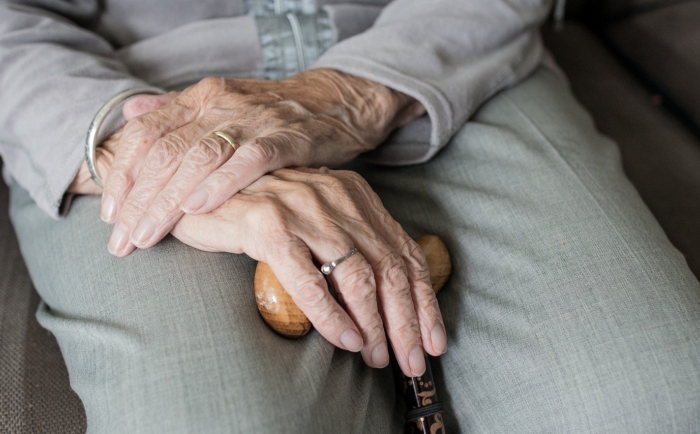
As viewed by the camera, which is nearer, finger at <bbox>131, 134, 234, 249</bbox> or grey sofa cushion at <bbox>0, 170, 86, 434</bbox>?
finger at <bbox>131, 134, 234, 249</bbox>

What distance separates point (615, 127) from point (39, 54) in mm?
1151

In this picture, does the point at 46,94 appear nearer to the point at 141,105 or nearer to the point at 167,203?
the point at 141,105

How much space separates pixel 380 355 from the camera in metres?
0.61

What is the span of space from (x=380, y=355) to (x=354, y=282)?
102 millimetres

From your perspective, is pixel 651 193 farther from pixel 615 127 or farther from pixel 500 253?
pixel 500 253

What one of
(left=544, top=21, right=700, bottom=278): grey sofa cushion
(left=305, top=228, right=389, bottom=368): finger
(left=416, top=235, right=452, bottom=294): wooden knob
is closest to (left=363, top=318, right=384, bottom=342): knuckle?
(left=305, top=228, right=389, bottom=368): finger

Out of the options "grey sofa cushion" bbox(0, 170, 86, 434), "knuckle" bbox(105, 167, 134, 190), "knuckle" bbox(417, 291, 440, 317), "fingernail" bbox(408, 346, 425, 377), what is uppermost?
"knuckle" bbox(105, 167, 134, 190)

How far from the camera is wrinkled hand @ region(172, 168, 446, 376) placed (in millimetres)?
568

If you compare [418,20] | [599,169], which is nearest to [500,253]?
[599,169]

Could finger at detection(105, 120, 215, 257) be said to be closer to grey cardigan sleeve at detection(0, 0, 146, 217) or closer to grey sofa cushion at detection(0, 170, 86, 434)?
grey cardigan sleeve at detection(0, 0, 146, 217)

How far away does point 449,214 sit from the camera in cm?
78

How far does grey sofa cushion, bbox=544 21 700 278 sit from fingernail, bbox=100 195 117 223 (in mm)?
880

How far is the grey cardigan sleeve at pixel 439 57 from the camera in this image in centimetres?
82

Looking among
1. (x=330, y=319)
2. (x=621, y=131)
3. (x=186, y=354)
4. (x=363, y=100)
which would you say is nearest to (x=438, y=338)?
(x=330, y=319)
